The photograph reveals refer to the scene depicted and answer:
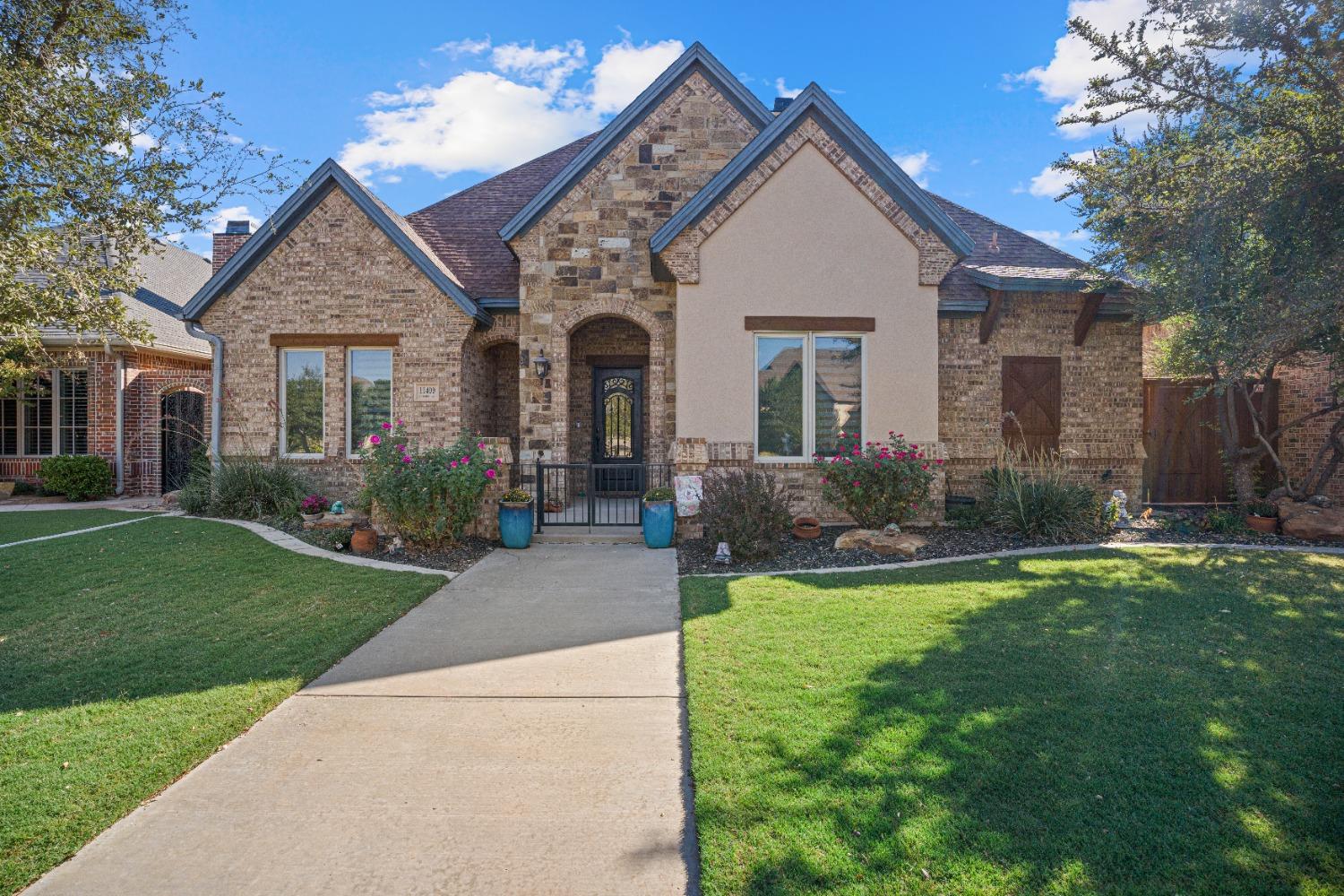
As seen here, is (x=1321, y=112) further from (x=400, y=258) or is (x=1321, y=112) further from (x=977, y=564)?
(x=400, y=258)

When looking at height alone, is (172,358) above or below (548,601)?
above

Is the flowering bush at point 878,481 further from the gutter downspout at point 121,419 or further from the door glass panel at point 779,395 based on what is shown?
the gutter downspout at point 121,419

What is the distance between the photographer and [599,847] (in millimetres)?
2707

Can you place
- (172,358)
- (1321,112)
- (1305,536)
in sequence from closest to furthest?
(1321,112) → (1305,536) → (172,358)

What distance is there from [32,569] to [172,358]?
32.0ft

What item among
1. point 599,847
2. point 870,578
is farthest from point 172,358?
point 599,847

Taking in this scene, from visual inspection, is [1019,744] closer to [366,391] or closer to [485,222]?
[366,391]

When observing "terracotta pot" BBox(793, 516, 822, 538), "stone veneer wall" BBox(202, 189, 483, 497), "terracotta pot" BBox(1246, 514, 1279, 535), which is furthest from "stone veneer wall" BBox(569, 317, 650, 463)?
"terracotta pot" BBox(1246, 514, 1279, 535)

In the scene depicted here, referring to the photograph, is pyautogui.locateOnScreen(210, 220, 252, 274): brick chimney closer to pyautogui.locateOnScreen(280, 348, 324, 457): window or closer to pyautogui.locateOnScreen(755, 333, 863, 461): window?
pyautogui.locateOnScreen(280, 348, 324, 457): window

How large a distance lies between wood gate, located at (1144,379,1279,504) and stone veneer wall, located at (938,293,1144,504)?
0.55 m

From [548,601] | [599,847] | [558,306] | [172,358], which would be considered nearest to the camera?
[599,847]

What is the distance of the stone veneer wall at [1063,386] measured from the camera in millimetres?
11844

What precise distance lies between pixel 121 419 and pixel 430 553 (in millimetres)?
10481

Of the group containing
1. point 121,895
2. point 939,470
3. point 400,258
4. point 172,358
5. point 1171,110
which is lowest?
point 121,895
